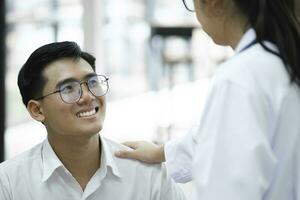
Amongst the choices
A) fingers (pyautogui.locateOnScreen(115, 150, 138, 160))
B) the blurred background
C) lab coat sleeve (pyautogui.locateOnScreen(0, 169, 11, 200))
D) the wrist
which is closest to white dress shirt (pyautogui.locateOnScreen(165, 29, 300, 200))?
the wrist

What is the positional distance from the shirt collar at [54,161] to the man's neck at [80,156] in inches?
1.2

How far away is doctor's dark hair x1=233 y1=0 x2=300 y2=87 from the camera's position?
1060mm

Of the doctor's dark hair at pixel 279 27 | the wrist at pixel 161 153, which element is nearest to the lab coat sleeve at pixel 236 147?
the doctor's dark hair at pixel 279 27

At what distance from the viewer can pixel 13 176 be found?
1.78m

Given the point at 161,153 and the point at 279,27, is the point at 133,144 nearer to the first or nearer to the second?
the point at 161,153

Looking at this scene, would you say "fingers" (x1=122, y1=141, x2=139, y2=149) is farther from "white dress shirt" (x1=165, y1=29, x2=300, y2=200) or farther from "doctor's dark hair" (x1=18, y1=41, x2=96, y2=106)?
"white dress shirt" (x1=165, y1=29, x2=300, y2=200)

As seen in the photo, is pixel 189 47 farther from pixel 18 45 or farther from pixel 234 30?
pixel 234 30

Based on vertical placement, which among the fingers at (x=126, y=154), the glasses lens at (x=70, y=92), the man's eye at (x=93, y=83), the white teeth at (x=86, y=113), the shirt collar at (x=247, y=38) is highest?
the shirt collar at (x=247, y=38)

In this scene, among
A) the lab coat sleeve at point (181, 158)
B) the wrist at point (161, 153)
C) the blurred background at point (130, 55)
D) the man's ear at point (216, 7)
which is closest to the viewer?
the man's ear at point (216, 7)

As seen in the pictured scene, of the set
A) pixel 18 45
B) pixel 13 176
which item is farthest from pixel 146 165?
pixel 18 45

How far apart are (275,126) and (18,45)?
3.47 m

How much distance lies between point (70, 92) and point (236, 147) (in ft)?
2.98

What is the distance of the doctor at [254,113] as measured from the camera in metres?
1.01

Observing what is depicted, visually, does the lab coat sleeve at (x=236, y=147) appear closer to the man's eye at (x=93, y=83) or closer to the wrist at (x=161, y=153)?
the wrist at (x=161, y=153)
